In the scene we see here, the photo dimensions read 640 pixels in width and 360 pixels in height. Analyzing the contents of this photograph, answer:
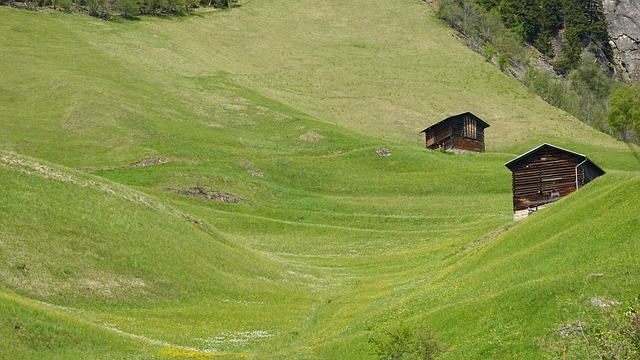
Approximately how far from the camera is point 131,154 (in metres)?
110

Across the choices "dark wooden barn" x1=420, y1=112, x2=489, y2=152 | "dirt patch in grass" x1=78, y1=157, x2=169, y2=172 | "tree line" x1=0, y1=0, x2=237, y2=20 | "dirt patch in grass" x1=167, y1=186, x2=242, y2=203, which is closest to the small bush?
"dirt patch in grass" x1=167, y1=186, x2=242, y2=203

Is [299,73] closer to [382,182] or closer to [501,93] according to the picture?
[501,93]

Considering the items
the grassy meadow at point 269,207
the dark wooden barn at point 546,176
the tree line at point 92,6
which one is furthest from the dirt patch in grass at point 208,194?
the tree line at point 92,6

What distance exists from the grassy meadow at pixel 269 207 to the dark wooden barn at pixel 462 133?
373 inches

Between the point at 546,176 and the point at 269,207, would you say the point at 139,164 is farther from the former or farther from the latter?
the point at 546,176

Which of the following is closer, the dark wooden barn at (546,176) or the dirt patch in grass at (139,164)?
the dark wooden barn at (546,176)

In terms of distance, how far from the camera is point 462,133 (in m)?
138

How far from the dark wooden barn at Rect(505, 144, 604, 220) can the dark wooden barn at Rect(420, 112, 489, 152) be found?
63059mm

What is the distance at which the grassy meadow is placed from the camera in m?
38.8

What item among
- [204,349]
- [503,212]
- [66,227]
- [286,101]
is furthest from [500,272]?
[286,101]

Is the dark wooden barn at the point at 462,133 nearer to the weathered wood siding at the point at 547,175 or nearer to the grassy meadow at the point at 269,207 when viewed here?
the grassy meadow at the point at 269,207

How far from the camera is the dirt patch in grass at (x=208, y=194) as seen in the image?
3856 inches

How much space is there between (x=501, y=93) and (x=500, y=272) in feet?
466

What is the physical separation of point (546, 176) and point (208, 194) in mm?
42210
